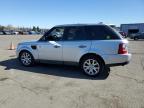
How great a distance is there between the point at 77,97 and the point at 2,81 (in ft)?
8.70

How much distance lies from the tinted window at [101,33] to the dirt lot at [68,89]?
1369mm

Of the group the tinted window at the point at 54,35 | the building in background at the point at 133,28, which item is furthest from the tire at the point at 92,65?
the building in background at the point at 133,28

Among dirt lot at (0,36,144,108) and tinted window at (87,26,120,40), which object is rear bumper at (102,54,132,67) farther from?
tinted window at (87,26,120,40)

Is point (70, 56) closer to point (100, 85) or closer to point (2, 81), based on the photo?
point (100, 85)

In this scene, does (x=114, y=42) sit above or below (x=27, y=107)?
above

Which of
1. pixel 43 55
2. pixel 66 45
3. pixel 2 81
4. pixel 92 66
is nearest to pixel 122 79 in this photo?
pixel 92 66

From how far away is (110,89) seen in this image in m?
5.53

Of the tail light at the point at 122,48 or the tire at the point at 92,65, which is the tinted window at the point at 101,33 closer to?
the tail light at the point at 122,48

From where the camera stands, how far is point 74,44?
7.08 meters

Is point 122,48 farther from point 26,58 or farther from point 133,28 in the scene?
point 133,28

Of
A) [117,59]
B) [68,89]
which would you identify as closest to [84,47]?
[117,59]

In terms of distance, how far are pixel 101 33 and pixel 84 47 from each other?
75cm

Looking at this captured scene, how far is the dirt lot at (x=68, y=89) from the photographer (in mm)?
4543

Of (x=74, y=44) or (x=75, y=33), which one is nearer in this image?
(x=74, y=44)
